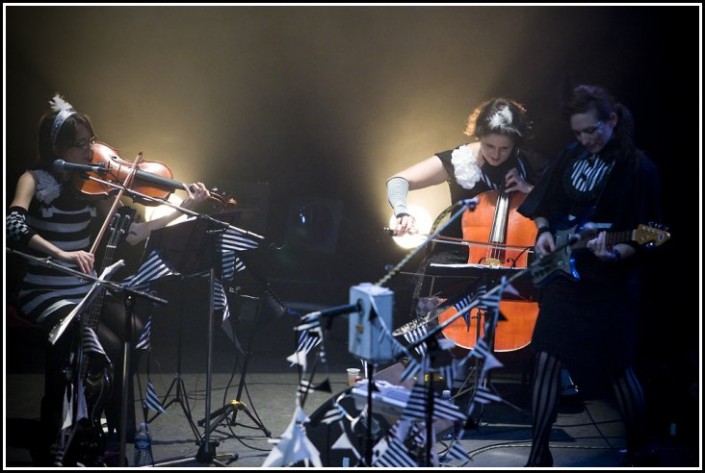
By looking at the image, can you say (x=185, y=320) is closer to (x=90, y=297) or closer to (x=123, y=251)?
(x=123, y=251)

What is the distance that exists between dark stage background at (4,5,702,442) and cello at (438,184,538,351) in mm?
854

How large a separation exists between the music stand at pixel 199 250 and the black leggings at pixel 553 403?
130 centimetres

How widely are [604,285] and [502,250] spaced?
86 centimetres

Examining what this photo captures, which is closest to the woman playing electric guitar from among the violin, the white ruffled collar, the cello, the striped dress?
the cello

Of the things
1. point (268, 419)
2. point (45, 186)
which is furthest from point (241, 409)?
point (45, 186)

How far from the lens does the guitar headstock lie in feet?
8.72

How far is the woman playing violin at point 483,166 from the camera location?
11.9ft

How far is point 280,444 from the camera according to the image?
7.79 ft

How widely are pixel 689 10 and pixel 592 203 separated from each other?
7.73 ft

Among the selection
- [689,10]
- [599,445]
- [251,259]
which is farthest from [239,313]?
[689,10]

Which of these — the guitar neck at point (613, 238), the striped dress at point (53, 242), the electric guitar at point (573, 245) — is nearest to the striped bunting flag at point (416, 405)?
the electric guitar at point (573, 245)

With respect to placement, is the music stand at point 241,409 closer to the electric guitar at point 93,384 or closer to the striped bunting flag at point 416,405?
the electric guitar at point 93,384

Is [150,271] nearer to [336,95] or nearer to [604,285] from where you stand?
[604,285]

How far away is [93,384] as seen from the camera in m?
3.19
